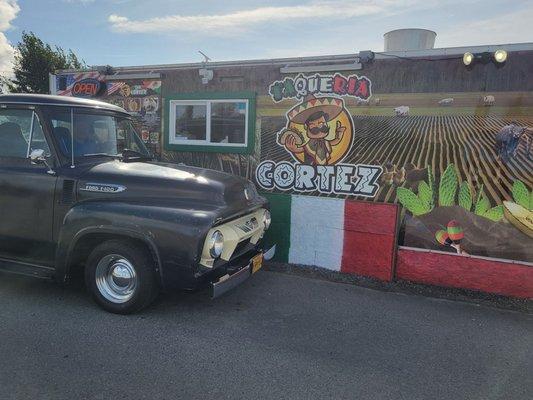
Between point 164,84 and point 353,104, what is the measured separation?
346 centimetres

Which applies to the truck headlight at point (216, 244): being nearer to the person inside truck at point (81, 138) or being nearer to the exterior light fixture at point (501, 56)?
the person inside truck at point (81, 138)

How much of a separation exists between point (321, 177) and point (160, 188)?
3.12m

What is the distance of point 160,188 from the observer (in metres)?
4.21

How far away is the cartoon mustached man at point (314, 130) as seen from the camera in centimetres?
652

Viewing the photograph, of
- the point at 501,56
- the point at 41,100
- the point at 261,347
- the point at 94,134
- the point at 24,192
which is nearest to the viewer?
the point at 261,347

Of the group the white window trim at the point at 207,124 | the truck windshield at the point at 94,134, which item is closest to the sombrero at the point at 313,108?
the white window trim at the point at 207,124

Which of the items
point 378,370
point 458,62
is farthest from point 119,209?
point 458,62

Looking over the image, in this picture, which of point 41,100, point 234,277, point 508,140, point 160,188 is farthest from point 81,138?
point 508,140

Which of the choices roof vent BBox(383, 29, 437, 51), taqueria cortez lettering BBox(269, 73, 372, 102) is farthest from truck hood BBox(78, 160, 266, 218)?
roof vent BBox(383, 29, 437, 51)

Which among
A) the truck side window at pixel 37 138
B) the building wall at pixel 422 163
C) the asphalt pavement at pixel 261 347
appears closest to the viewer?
the asphalt pavement at pixel 261 347

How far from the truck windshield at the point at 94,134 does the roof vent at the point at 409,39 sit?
400cm

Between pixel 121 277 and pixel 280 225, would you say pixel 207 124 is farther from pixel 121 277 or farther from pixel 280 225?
pixel 121 277

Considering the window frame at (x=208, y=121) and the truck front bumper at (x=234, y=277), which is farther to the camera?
the window frame at (x=208, y=121)

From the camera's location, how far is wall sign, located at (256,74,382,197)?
6.37 m
